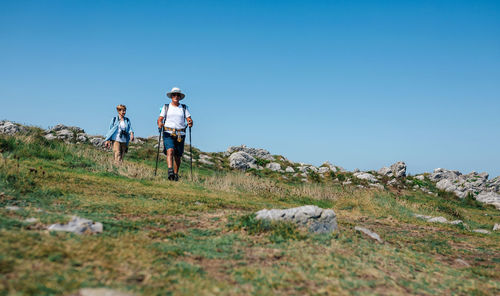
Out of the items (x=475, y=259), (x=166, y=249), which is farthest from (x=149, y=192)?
(x=475, y=259)

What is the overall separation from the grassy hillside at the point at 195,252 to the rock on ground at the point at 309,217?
0.80ft

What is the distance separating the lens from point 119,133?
12688 mm

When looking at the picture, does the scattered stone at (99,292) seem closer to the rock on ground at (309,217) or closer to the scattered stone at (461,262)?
the rock on ground at (309,217)

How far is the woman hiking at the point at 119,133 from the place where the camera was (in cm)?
1268

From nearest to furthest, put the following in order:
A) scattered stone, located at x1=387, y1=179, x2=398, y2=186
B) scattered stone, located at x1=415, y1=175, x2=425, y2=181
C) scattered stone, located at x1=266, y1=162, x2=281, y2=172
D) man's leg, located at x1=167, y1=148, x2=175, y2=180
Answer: man's leg, located at x1=167, y1=148, x2=175, y2=180, scattered stone, located at x1=266, y1=162, x2=281, y2=172, scattered stone, located at x1=387, y1=179, x2=398, y2=186, scattered stone, located at x1=415, y1=175, x2=425, y2=181

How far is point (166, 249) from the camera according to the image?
14.0 feet

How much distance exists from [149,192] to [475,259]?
6672 millimetres

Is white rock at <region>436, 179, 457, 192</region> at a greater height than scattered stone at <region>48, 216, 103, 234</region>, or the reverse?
white rock at <region>436, 179, 457, 192</region>

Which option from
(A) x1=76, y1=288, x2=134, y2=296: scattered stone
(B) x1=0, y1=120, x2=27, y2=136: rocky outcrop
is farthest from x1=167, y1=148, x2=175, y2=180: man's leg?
(B) x1=0, y1=120, x2=27, y2=136: rocky outcrop

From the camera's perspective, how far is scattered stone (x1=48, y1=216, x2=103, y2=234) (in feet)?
14.6

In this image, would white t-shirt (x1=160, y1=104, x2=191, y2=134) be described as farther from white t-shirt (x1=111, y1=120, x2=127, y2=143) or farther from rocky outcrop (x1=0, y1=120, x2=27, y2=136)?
rocky outcrop (x1=0, y1=120, x2=27, y2=136)

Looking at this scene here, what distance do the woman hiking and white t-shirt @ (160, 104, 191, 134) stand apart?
1566mm

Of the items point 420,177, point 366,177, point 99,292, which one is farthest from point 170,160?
point 420,177

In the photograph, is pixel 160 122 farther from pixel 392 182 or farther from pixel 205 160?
pixel 392 182
